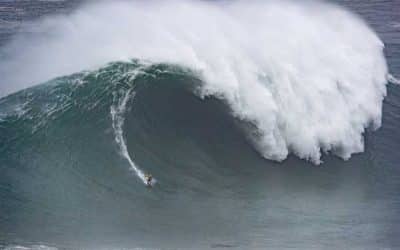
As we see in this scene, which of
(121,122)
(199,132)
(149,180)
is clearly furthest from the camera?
(199,132)

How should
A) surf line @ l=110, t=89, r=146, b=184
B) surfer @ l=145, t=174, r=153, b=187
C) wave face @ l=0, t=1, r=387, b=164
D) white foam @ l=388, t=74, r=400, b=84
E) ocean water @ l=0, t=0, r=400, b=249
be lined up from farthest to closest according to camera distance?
white foam @ l=388, t=74, r=400, b=84 → wave face @ l=0, t=1, r=387, b=164 → surf line @ l=110, t=89, r=146, b=184 → surfer @ l=145, t=174, r=153, b=187 → ocean water @ l=0, t=0, r=400, b=249

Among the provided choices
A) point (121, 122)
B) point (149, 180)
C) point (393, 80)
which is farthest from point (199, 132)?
point (393, 80)

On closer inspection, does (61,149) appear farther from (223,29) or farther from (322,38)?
(322,38)

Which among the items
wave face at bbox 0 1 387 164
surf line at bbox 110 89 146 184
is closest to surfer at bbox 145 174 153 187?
surf line at bbox 110 89 146 184

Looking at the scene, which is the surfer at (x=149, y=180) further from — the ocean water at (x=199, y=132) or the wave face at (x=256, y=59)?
the wave face at (x=256, y=59)

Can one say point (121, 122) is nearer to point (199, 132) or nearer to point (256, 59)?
point (199, 132)

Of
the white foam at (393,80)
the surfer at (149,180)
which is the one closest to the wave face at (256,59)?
the surfer at (149,180)

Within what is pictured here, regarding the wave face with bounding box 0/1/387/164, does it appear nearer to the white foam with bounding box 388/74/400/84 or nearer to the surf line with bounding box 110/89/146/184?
the surf line with bounding box 110/89/146/184
